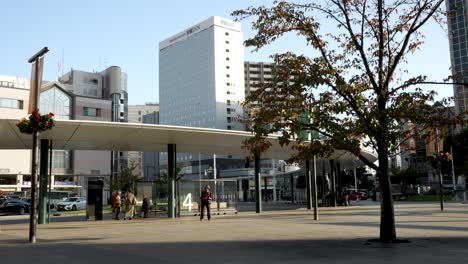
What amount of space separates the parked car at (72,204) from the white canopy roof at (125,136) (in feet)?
73.7

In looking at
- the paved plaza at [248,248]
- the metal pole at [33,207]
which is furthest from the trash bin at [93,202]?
the metal pole at [33,207]

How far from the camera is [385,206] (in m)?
14.0

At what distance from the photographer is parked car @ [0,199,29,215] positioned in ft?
154

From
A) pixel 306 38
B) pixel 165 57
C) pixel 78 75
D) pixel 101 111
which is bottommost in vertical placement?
pixel 306 38

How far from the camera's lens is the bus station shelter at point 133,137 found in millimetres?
24031

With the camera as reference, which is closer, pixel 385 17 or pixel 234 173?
pixel 385 17

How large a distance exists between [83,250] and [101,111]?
320 ft

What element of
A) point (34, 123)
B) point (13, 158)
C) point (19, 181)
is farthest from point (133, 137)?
point (19, 181)

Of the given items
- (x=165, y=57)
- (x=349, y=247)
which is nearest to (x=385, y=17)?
(x=349, y=247)

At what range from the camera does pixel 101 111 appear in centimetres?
10700

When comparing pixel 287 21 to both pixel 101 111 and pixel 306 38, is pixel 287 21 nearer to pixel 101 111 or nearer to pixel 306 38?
pixel 306 38

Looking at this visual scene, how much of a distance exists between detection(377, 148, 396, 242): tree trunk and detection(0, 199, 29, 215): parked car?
41283mm

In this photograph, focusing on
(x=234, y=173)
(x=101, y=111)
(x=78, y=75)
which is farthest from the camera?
(x=234, y=173)

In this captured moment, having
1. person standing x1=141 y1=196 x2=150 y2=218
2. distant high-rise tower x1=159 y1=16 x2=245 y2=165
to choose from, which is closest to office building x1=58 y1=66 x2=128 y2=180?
distant high-rise tower x1=159 y1=16 x2=245 y2=165
